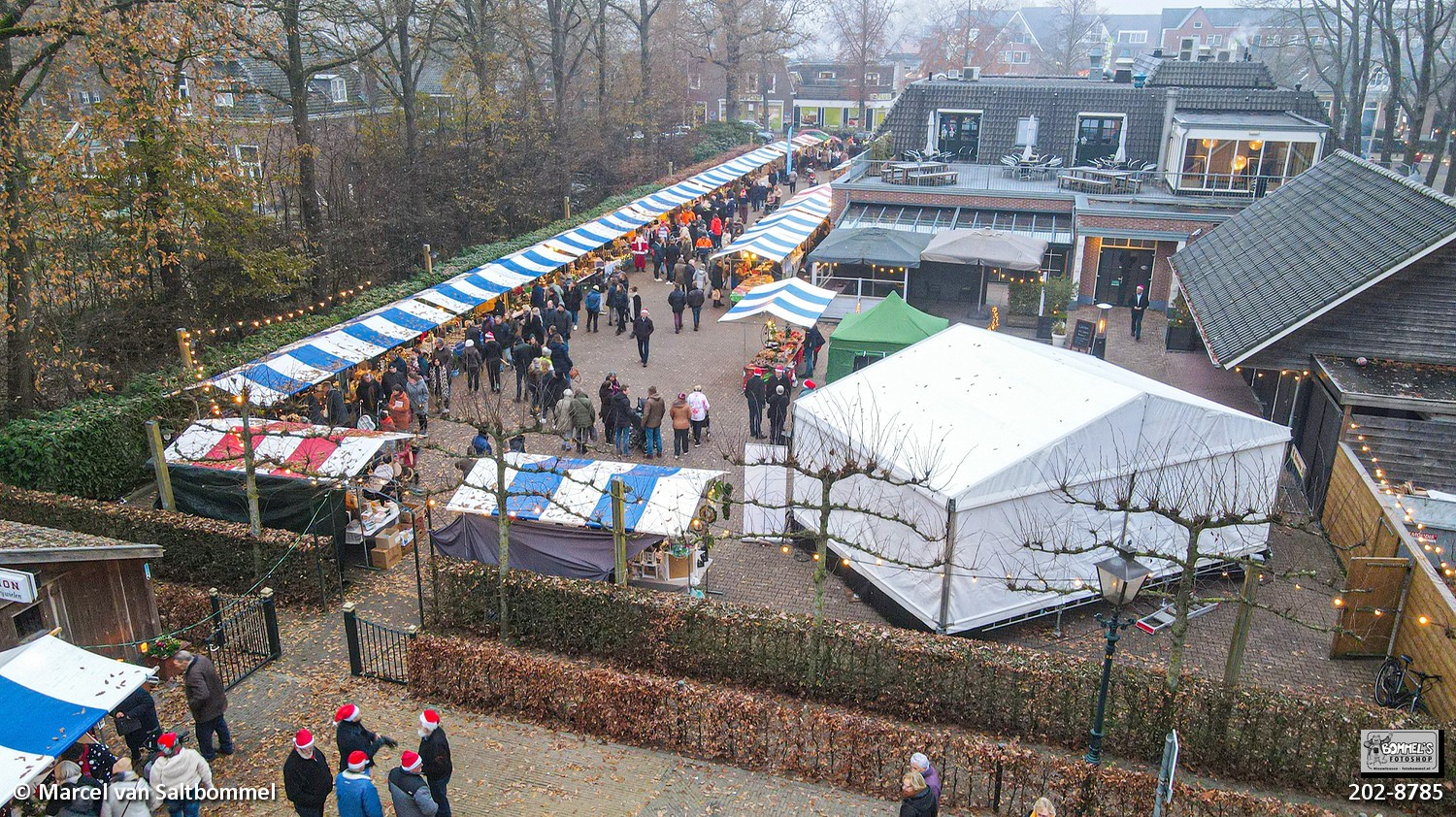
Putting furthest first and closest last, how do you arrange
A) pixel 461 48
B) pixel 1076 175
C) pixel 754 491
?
pixel 461 48
pixel 1076 175
pixel 754 491

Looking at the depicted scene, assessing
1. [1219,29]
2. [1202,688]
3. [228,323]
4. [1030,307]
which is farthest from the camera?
[1219,29]

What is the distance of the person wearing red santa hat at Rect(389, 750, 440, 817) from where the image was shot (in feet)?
23.5

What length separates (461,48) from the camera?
29438 mm

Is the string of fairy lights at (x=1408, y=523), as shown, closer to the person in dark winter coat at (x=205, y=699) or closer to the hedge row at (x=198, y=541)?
the person in dark winter coat at (x=205, y=699)

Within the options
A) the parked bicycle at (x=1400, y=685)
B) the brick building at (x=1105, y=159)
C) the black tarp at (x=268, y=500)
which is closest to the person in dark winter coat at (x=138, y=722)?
the black tarp at (x=268, y=500)

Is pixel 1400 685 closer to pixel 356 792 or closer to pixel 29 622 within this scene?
pixel 356 792

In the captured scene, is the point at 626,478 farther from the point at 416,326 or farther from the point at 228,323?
the point at 228,323

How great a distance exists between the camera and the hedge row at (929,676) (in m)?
8.70

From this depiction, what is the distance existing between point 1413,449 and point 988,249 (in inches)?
469

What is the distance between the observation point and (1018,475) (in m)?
10.6

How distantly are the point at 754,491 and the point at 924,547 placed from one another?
268 cm

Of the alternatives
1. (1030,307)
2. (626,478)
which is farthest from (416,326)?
(1030,307)

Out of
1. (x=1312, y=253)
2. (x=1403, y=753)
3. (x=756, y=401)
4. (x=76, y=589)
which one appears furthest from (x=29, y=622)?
(x=1312, y=253)

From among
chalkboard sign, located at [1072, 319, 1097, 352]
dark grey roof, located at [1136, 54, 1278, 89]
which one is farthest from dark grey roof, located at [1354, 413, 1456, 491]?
dark grey roof, located at [1136, 54, 1278, 89]
